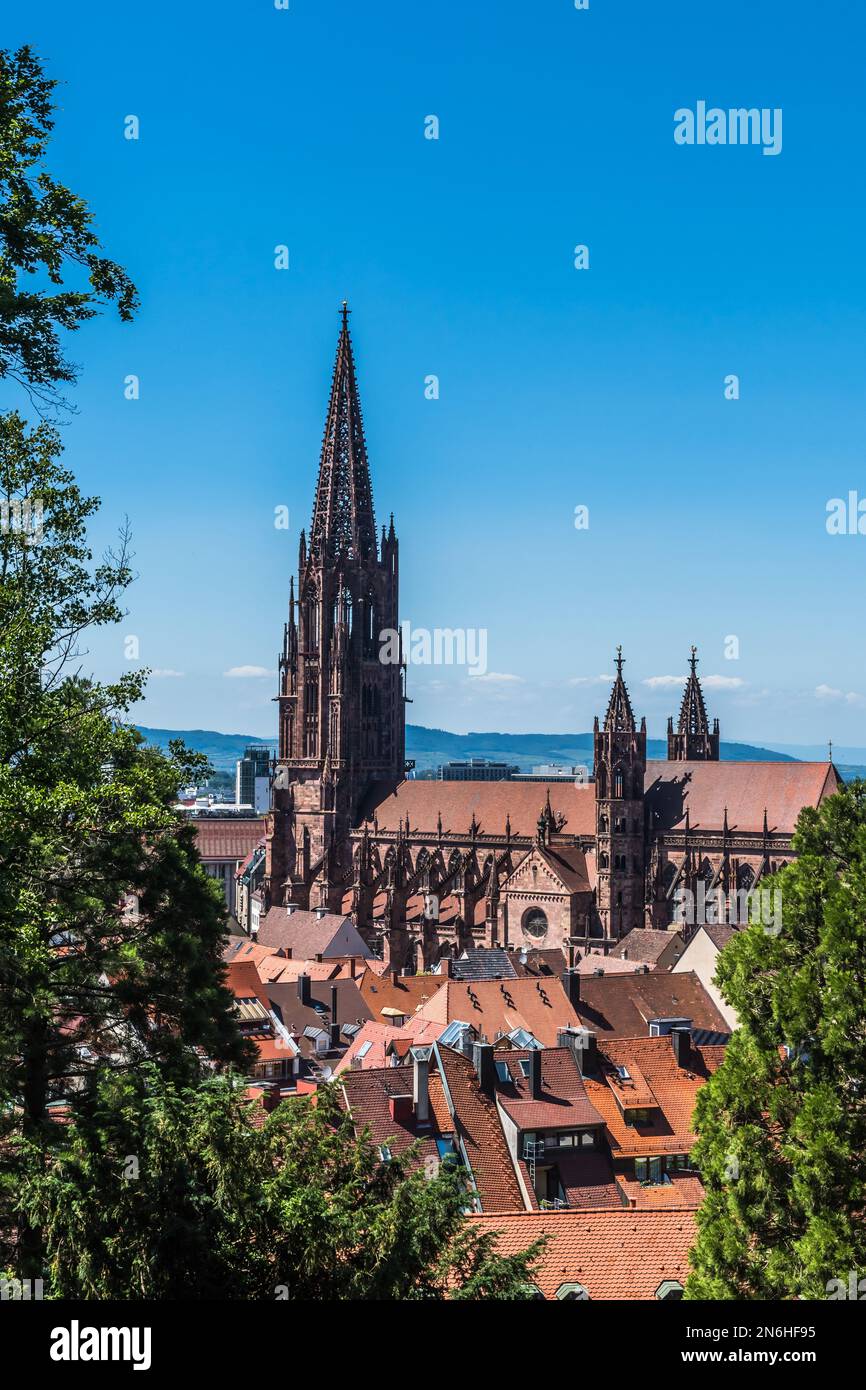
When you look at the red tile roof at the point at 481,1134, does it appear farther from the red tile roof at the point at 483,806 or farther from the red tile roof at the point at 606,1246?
the red tile roof at the point at 483,806

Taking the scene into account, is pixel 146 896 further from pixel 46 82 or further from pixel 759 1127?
pixel 46 82

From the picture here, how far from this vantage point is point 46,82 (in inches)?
606

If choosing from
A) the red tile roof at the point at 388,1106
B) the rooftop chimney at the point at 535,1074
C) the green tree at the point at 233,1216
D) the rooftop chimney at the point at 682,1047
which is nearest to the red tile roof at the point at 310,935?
the rooftop chimney at the point at 682,1047

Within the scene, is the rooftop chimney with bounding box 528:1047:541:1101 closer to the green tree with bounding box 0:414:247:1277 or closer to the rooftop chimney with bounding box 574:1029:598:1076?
the rooftop chimney with bounding box 574:1029:598:1076

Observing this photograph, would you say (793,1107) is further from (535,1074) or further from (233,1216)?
(535,1074)

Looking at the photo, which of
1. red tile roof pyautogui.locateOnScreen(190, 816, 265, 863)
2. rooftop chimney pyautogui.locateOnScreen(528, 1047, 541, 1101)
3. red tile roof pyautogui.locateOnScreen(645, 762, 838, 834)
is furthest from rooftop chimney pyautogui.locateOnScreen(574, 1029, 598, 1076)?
red tile roof pyautogui.locateOnScreen(190, 816, 265, 863)

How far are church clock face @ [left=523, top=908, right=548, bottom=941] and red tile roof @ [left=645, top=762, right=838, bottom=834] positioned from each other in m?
9.68

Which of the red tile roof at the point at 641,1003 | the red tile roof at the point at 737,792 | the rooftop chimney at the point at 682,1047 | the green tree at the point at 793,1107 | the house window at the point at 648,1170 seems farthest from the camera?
the red tile roof at the point at 737,792

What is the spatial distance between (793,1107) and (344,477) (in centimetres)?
10080

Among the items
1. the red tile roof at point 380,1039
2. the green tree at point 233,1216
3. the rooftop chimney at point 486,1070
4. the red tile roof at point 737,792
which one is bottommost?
the red tile roof at point 380,1039

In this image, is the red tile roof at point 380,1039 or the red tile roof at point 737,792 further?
the red tile roof at point 737,792

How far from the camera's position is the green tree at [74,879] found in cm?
1560

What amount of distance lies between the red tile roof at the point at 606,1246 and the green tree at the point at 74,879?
6608 mm

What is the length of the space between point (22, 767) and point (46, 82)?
24.4 ft
